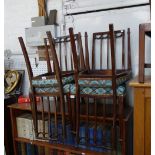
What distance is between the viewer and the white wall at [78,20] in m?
1.98

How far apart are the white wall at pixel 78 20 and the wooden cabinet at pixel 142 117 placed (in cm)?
75

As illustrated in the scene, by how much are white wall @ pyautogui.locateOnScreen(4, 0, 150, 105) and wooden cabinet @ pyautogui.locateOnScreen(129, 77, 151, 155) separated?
75 cm

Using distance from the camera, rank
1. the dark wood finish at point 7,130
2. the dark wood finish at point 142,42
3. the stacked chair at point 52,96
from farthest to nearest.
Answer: the dark wood finish at point 7,130 < the stacked chair at point 52,96 < the dark wood finish at point 142,42

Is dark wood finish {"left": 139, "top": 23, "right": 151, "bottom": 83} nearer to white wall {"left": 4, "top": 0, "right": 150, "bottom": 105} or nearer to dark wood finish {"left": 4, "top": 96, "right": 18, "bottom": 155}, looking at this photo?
white wall {"left": 4, "top": 0, "right": 150, "bottom": 105}

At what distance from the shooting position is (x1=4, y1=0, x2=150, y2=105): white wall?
78.0 inches

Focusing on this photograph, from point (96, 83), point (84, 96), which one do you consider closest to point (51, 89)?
point (84, 96)

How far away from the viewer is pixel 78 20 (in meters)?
2.25

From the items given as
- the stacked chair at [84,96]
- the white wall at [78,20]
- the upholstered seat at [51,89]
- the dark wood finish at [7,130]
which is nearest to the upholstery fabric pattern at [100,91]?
the stacked chair at [84,96]

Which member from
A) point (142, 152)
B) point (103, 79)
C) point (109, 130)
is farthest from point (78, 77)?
point (142, 152)

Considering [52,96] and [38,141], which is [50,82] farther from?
[38,141]

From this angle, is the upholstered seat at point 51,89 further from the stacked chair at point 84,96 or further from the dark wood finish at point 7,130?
the dark wood finish at point 7,130

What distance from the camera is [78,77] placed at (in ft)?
5.05

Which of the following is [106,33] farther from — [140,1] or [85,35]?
[140,1]

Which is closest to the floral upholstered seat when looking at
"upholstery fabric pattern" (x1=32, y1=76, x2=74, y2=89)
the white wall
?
"upholstery fabric pattern" (x1=32, y1=76, x2=74, y2=89)
